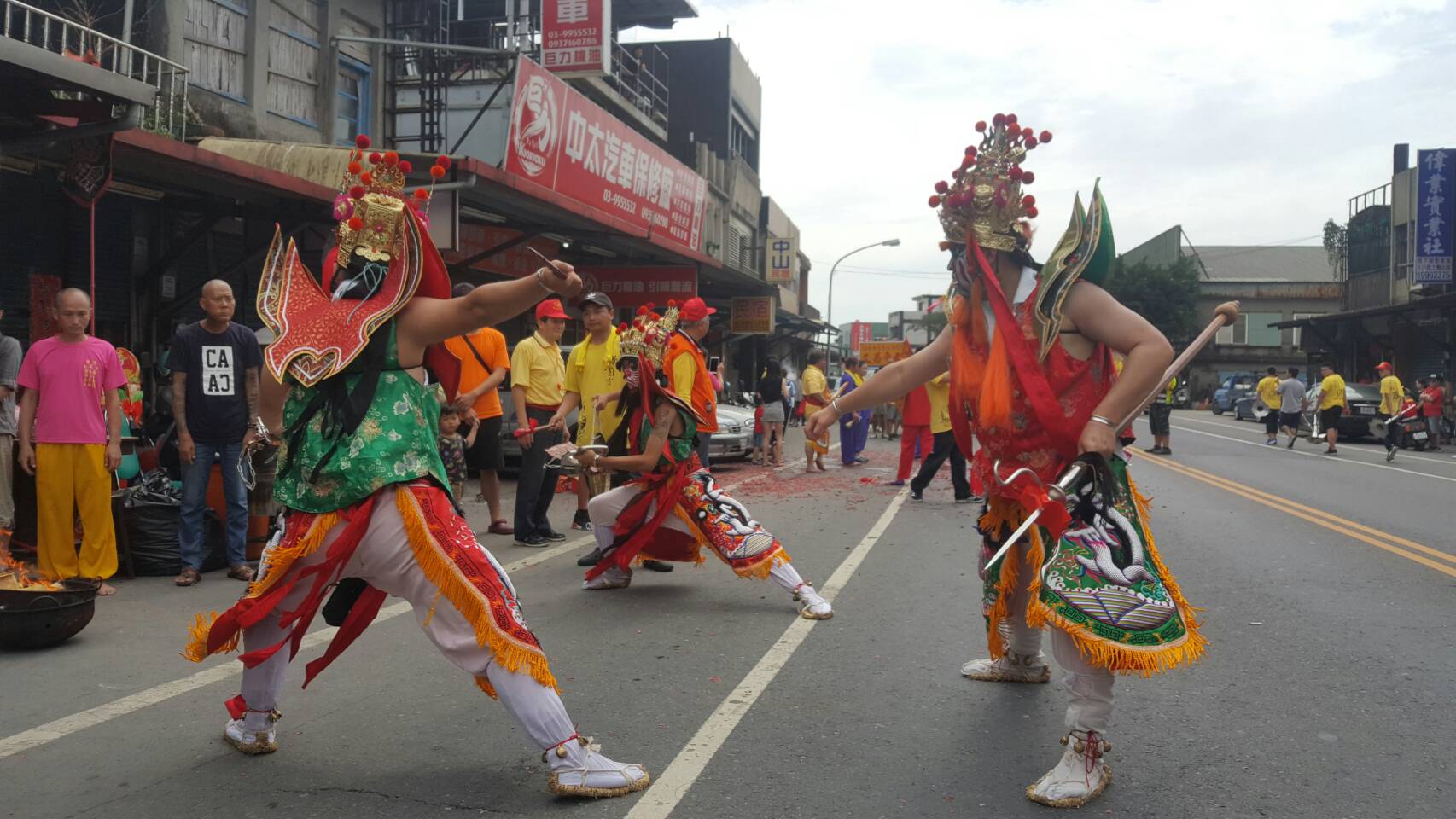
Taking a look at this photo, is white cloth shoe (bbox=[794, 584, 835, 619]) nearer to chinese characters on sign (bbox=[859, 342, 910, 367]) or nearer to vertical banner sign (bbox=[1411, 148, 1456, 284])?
chinese characters on sign (bbox=[859, 342, 910, 367])

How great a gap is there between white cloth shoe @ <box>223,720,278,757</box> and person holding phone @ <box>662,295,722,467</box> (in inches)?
123

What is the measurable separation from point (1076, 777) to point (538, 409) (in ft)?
21.8

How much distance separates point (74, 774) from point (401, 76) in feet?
57.5

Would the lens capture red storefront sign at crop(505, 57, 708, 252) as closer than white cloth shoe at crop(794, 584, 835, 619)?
No

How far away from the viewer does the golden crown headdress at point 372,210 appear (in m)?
3.58

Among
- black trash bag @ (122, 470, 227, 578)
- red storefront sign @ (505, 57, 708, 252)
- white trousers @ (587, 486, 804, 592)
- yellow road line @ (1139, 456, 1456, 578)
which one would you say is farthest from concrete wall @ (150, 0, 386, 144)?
yellow road line @ (1139, 456, 1456, 578)

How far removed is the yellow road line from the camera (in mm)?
8336

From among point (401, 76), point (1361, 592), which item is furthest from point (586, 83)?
point (1361, 592)

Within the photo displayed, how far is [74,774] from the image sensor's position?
365 cm

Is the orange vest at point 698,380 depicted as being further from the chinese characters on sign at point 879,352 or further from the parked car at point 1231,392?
the parked car at point 1231,392

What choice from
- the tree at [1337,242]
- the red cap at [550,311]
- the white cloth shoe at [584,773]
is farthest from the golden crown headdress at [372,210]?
the tree at [1337,242]

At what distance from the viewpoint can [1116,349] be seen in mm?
3648

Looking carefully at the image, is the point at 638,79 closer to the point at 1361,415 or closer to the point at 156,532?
the point at 1361,415

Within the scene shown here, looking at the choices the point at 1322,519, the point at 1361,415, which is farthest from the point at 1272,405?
the point at 1322,519
